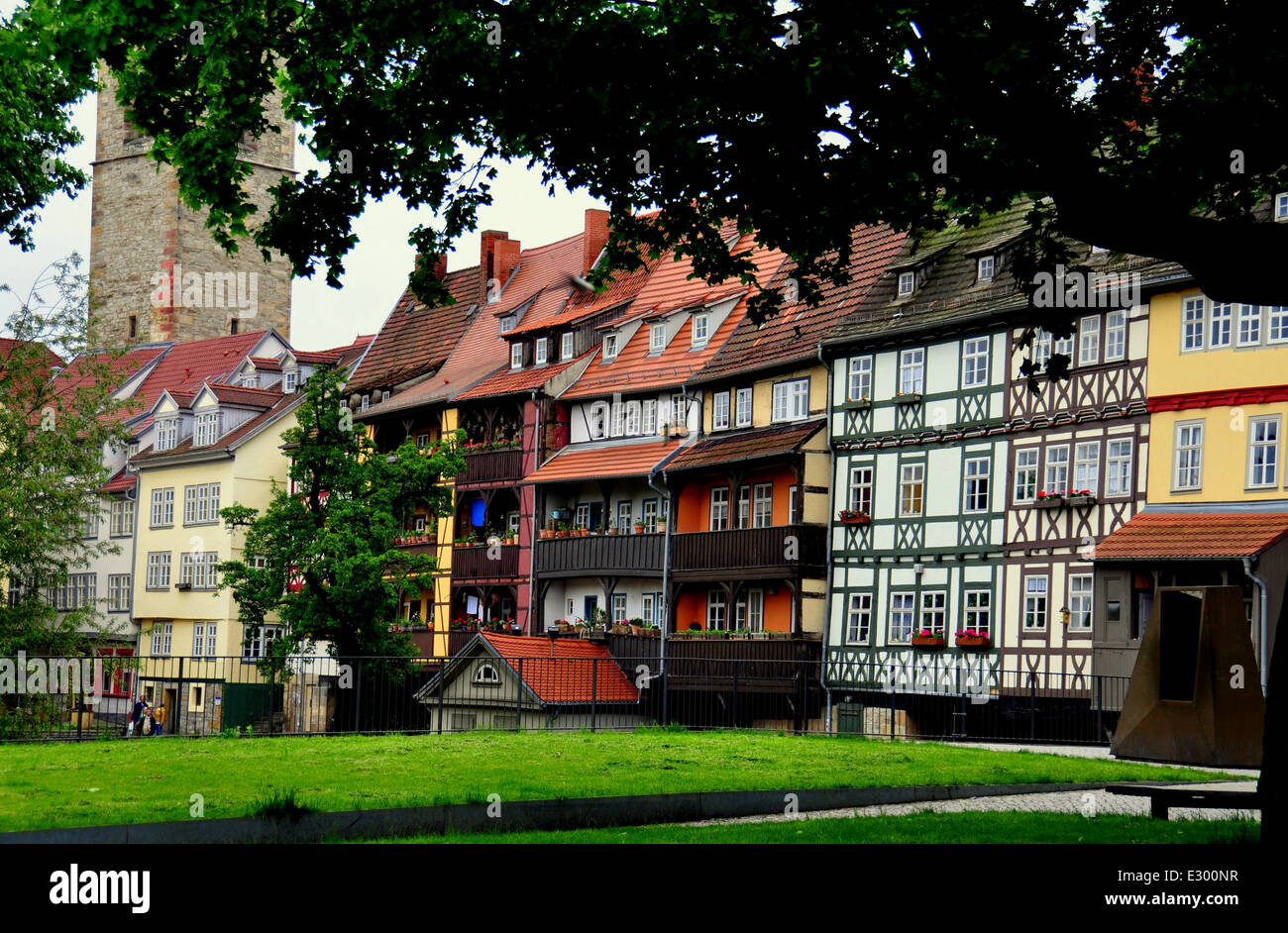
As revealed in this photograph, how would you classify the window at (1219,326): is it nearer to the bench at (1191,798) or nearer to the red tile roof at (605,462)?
the red tile roof at (605,462)

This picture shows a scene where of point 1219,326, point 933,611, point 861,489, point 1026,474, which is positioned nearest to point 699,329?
point 861,489

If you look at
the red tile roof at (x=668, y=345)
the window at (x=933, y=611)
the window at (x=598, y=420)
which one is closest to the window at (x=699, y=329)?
the red tile roof at (x=668, y=345)

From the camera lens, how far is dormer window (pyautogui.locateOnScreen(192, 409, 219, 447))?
68.8 meters

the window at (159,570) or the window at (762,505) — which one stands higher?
the window at (762,505)

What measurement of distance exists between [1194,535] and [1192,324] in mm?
4412

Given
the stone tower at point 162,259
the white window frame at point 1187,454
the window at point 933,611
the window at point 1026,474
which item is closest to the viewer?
the white window frame at point 1187,454

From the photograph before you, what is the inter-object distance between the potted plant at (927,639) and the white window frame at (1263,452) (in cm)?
883

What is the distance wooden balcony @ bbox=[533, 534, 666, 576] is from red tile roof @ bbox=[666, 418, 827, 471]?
2.57 metres

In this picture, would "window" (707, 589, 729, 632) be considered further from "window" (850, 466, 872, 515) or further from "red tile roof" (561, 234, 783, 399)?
"red tile roof" (561, 234, 783, 399)

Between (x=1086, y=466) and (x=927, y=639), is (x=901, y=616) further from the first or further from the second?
(x=1086, y=466)

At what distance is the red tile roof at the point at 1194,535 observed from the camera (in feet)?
106

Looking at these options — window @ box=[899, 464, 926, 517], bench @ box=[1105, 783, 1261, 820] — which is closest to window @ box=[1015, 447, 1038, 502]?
window @ box=[899, 464, 926, 517]

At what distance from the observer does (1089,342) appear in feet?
124

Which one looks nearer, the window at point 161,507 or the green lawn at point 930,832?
the green lawn at point 930,832
